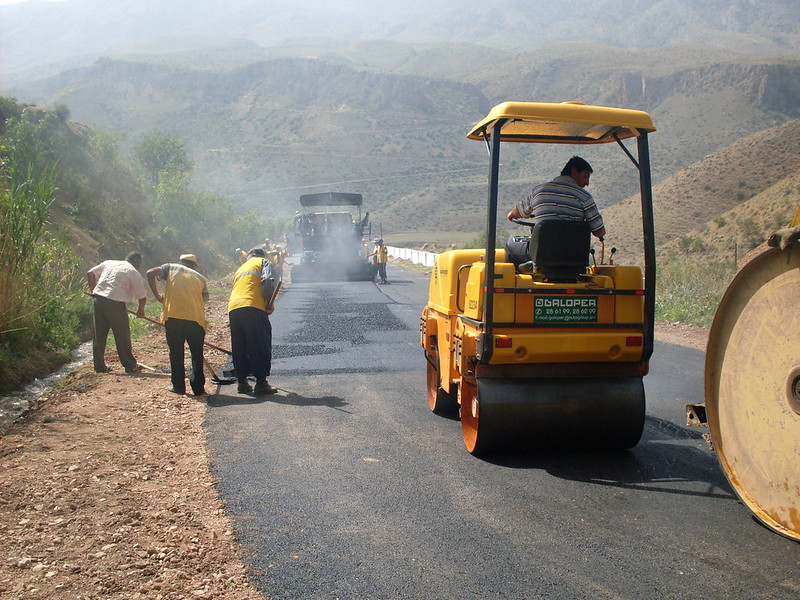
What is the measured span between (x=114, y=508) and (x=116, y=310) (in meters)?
5.49

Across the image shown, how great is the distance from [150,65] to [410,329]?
136m

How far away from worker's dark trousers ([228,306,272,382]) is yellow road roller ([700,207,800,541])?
5025 millimetres

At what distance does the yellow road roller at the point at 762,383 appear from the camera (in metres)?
3.58

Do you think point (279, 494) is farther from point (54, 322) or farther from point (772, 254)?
point (54, 322)

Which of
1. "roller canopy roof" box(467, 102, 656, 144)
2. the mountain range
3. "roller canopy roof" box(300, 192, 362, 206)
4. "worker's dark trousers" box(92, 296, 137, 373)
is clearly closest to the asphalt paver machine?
"roller canopy roof" box(300, 192, 362, 206)

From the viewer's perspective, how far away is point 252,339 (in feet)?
26.6

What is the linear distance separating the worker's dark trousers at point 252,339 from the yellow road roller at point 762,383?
503 centimetres

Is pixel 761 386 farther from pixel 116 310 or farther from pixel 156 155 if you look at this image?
pixel 156 155

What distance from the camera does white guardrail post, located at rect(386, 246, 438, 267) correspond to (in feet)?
125

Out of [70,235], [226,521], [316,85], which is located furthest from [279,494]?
[316,85]

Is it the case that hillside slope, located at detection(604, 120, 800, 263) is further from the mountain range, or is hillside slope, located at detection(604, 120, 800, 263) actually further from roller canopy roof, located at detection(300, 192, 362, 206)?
roller canopy roof, located at detection(300, 192, 362, 206)

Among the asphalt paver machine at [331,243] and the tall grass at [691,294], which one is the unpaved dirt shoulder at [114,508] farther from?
the asphalt paver machine at [331,243]

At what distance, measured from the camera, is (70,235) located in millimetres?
19750

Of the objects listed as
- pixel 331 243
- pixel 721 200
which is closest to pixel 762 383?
pixel 331 243
